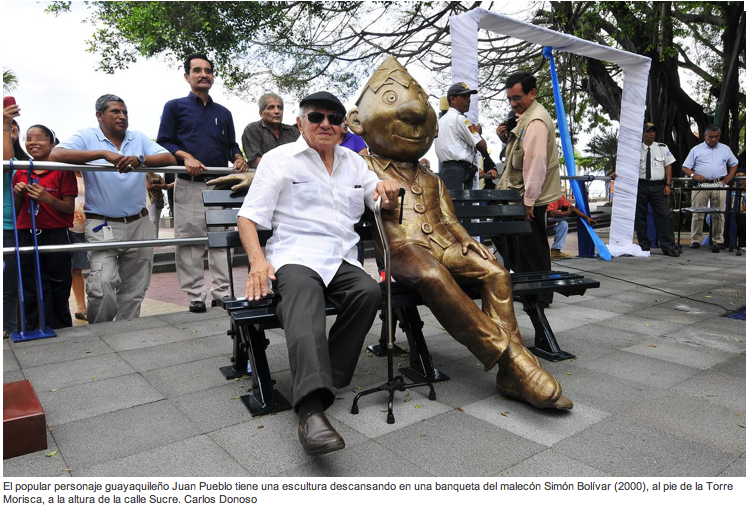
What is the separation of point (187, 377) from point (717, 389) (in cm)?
285

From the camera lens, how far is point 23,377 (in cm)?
319

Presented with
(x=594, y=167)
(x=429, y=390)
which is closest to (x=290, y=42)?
(x=429, y=390)

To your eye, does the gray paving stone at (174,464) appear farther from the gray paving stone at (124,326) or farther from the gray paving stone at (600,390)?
the gray paving stone at (124,326)

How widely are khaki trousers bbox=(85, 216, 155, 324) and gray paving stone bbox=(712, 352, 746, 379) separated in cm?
416

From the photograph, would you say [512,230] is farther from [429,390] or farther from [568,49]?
[568,49]

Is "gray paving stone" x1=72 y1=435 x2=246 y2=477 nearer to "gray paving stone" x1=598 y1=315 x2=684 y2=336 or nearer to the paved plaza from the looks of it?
the paved plaza

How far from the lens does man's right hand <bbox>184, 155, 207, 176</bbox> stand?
455 cm

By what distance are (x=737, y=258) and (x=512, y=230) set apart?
243 inches

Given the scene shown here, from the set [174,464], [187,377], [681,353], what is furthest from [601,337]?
[174,464]

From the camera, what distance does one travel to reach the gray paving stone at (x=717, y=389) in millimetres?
2797

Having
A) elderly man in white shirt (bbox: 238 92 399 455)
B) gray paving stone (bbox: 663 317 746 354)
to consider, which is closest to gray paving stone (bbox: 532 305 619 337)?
gray paving stone (bbox: 663 317 746 354)

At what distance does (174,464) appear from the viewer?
2.18 metres

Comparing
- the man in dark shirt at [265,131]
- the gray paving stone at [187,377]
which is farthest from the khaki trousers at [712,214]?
the gray paving stone at [187,377]

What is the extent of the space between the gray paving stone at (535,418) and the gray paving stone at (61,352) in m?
2.46
